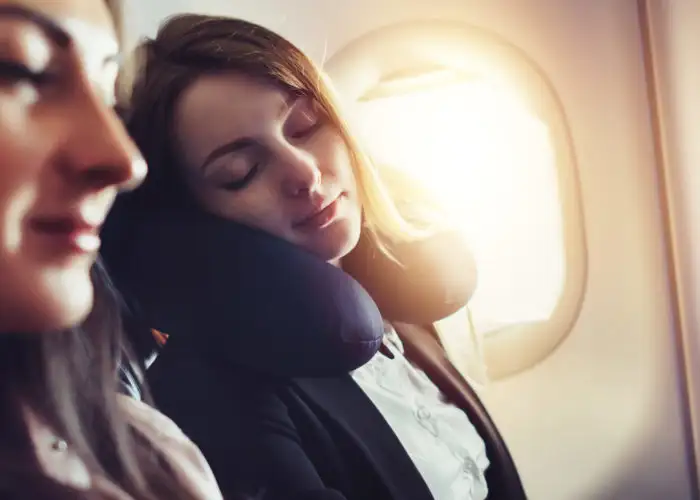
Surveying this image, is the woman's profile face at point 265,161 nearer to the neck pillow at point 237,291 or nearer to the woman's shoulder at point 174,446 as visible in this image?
the neck pillow at point 237,291

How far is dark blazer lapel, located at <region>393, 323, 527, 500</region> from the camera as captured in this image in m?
0.91

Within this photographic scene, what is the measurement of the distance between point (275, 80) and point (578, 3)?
64 cm

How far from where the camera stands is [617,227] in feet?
3.68

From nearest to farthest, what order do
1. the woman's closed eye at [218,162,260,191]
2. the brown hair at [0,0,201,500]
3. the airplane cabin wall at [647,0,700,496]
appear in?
1. the brown hair at [0,0,201,500]
2. the woman's closed eye at [218,162,260,191]
3. the airplane cabin wall at [647,0,700,496]

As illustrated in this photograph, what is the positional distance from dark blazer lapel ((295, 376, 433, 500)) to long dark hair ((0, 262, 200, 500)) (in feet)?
0.62

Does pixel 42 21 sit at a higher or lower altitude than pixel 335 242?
higher

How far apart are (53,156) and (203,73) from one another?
0.72ft

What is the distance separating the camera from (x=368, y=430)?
29.3 inches

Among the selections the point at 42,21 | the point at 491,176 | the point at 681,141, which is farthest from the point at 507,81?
the point at 42,21

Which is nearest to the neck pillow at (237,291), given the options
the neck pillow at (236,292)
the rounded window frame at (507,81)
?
the neck pillow at (236,292)

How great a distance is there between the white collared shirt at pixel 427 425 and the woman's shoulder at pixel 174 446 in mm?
226

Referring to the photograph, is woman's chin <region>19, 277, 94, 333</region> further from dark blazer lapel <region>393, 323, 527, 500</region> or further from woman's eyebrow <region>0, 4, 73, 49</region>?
dark blazer lapel <region>393, 323, 527, 500</region>

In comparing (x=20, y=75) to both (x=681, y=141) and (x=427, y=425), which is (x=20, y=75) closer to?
(x=427, y=425)

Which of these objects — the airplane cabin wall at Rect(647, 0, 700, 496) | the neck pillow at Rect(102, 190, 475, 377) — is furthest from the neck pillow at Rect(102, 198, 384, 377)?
the airplane cabin wall at Rect(647, 0, 700, 496)
